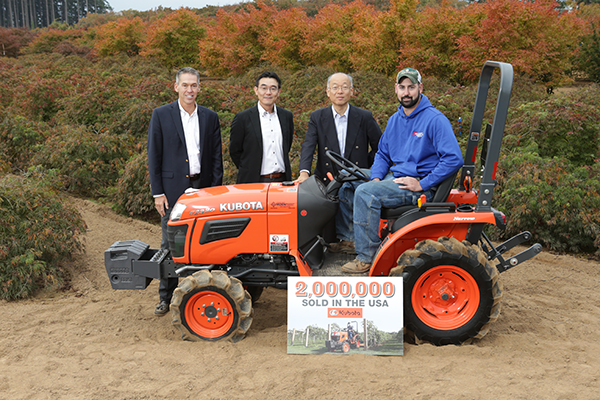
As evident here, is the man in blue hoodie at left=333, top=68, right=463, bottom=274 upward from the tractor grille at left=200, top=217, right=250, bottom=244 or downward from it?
upward

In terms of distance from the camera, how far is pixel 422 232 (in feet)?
11.9

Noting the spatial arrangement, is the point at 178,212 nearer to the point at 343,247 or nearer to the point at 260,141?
the point at 260,141

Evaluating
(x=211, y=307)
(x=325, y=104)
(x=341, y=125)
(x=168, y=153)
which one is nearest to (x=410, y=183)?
(x=341, y=125)

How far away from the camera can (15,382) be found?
3076mm

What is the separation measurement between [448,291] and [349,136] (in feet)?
5.74

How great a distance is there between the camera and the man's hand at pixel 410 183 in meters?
3.61

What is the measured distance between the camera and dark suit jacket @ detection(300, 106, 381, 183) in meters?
4.54

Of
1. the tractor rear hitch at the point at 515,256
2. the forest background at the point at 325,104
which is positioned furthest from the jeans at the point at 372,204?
the forest background at the point at 325,104

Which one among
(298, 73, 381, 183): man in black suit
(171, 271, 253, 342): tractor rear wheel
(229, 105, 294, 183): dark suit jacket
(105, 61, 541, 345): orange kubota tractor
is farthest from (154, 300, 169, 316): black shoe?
(298, 73, 381, 183): man in black suit

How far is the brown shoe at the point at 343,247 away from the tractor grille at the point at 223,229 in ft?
3.04

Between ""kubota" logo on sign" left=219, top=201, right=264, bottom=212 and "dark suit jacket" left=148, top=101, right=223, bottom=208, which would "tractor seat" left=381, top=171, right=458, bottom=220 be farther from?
"dark suit jacket" left=148, top=101, right=223, bottom=208

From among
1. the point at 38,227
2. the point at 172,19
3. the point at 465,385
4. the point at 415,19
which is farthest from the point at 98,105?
the point at 172,19

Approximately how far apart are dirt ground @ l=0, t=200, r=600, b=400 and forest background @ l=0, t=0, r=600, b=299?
1.28 meters

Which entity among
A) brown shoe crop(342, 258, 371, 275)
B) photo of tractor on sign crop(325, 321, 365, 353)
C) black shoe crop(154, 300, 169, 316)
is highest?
brown shoe crop(342, 258, 371, 275)
